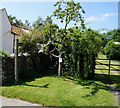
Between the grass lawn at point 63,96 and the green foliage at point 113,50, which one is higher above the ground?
the green foliage at point 113,50

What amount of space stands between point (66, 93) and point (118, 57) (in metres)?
18.4

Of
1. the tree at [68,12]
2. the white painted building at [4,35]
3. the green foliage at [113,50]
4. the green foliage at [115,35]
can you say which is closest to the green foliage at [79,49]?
the tree at [68,12]

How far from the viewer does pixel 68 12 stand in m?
8.55

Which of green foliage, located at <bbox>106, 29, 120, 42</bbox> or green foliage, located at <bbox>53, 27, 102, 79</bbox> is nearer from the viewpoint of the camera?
green foliage, located at <bbox>53, 27, 102, 79</bbox>

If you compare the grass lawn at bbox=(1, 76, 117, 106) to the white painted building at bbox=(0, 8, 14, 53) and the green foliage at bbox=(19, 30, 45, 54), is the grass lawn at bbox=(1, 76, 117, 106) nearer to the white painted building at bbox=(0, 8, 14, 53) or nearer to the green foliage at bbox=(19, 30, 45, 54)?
the green foliage at bbox=(19, 30, 45, 54)

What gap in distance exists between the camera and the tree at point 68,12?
838 cm

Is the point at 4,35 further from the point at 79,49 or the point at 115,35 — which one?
the point at 115,35

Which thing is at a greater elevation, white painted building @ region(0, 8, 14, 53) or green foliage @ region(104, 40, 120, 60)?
white painted building @ region(0, 8, 14, 53)

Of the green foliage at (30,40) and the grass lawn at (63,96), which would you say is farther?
the green foliage at (30,40)

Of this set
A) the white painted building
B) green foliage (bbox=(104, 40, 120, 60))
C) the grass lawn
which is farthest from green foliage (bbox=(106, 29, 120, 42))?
the grass lawn

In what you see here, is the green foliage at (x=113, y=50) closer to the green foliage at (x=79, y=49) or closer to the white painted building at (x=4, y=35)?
the green foliage at (x=79, y=49)

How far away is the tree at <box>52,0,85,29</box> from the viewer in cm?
838

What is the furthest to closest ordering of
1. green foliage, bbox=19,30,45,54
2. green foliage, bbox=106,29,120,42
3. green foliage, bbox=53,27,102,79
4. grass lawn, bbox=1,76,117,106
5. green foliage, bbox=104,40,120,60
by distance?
1. green foliage, bbox=106,29,120,42
2. green foliage, bbox=104,40,120,60
3. green foliage, bbox=19,30,45,54
4. green foliage, bbox=53,27,102,79
5. grass lawn, bbox=1,76,117,106

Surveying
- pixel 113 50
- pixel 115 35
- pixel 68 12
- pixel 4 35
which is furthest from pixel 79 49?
pixel 115 35
